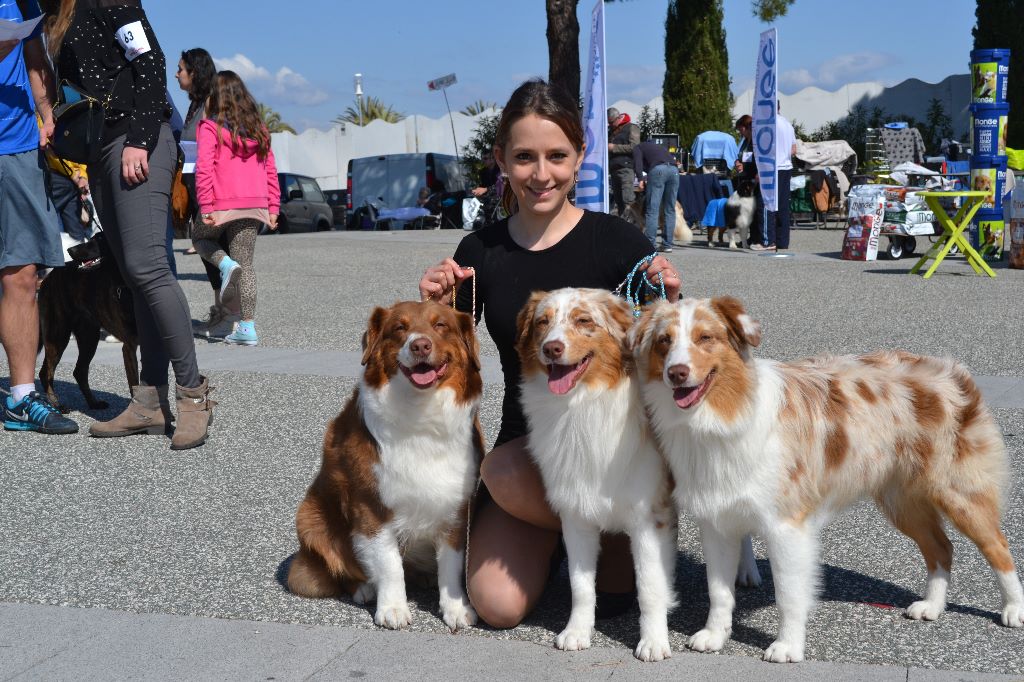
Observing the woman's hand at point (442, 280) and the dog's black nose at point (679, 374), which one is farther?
the woman's hand at point (442, 280)

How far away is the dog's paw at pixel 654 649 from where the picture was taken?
10.2ft

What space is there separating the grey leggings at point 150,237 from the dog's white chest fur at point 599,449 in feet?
10.4

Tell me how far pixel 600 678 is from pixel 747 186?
15108mm

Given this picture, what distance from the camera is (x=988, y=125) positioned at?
14.3 meters

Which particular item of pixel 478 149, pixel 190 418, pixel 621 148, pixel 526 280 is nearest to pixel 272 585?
pixel 526 280

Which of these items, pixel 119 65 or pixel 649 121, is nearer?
pixel 119 65

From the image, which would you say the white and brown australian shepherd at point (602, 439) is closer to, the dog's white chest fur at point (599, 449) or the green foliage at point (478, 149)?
the dog's white chest fur at point (599, 449)

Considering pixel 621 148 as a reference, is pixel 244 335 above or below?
below

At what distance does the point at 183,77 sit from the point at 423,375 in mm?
6459

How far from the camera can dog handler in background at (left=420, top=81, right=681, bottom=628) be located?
11.3ft

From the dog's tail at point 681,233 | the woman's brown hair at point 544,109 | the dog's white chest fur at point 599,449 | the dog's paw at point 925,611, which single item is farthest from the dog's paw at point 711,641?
the dog's tail at point 681,233

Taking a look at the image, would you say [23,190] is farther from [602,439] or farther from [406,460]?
[602,439]

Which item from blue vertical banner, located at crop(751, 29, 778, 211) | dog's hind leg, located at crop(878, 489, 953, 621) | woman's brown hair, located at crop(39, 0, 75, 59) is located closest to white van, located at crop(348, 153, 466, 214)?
blue vertical banner, located at crop(751, 29, 778, 211)

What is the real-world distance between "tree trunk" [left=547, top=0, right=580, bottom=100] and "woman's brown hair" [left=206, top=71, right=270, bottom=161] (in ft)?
36.4
